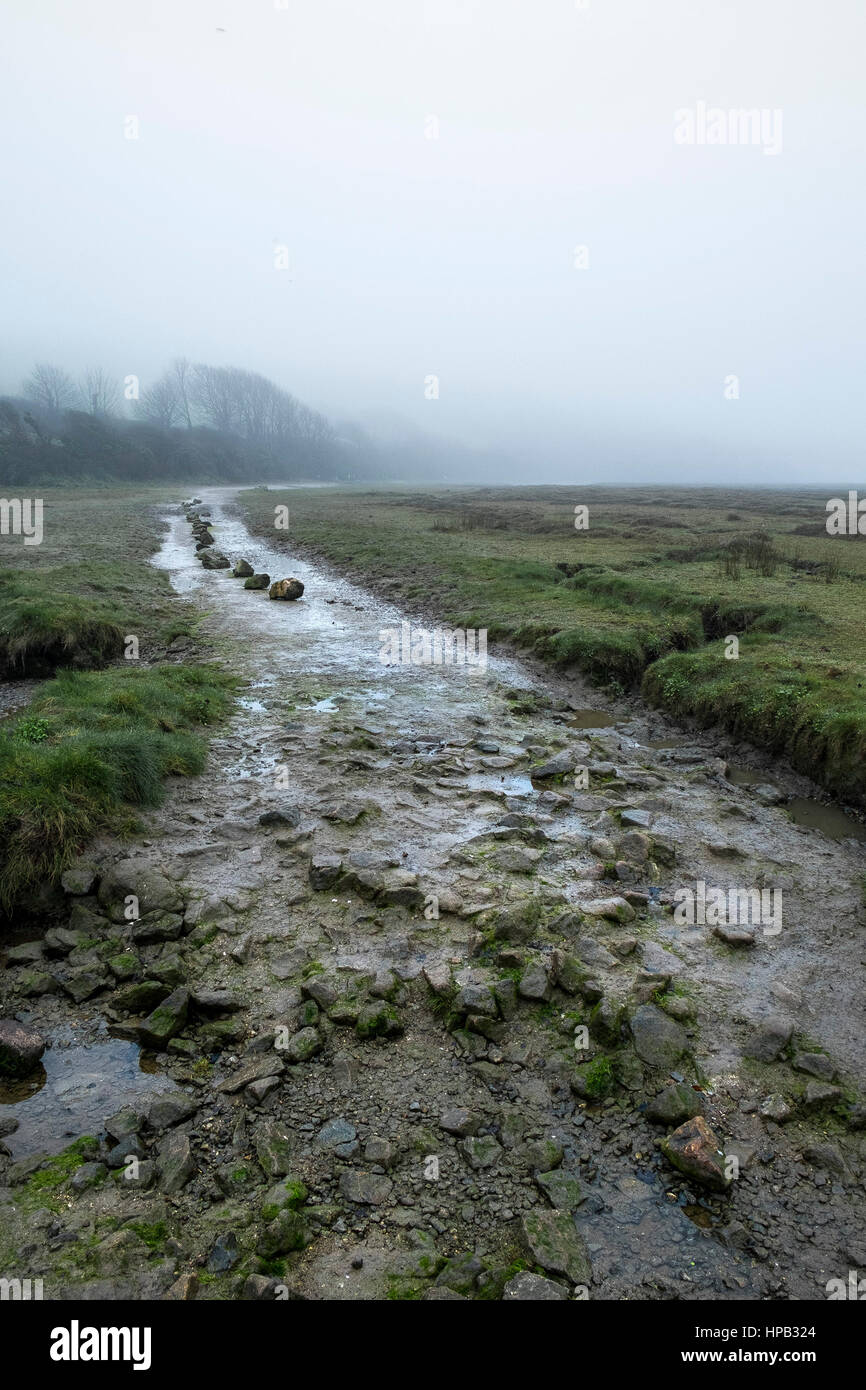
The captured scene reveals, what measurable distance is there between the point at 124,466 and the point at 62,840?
463 feet

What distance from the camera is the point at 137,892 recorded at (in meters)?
8.44

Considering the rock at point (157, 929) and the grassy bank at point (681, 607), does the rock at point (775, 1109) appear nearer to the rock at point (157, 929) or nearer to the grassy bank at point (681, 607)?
the rock at point (157, 929)

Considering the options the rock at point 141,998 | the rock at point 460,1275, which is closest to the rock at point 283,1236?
the rock at point 460,1275

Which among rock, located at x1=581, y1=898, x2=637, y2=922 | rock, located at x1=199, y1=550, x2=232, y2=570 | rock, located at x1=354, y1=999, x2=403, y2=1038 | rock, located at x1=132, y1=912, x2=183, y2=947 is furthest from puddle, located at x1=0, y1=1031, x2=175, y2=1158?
rock, located at x1=199, y1=550, x2=232, y2=570

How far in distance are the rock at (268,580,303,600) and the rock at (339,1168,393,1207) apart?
81.0ft

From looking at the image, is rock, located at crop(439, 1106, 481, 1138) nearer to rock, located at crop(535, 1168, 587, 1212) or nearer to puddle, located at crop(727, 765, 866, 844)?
rock, located at crop(535, 1168, 587, 1212)

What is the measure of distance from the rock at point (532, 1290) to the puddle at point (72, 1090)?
10.6ft

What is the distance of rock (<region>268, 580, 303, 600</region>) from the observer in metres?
28.2

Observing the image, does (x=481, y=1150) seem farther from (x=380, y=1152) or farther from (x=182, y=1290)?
(x=182, y=1290)

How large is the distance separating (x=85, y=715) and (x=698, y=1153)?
37.1 feet

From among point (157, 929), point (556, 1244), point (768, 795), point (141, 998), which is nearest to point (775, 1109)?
point (556, 1244)

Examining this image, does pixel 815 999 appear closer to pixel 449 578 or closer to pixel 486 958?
pixel 486 958

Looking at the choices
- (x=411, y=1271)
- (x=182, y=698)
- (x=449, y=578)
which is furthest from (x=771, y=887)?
(x=449, y=578)
